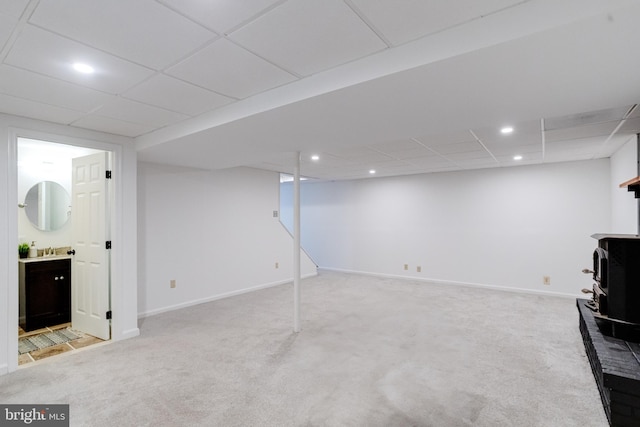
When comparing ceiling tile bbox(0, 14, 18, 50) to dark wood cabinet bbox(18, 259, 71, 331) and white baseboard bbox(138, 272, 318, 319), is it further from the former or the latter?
white baseboard bbox(138, 272, 318, 319)

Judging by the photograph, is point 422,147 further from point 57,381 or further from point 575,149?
point 57,381

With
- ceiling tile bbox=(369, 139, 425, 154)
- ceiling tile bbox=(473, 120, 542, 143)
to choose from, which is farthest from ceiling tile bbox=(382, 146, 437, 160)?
ceiling tile bbox=(473, 120, 542, 143)

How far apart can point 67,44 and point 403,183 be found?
6.08m

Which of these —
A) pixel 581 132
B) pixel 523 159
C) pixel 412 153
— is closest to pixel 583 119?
pixel 581 132

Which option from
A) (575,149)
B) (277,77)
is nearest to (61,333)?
(277,77)

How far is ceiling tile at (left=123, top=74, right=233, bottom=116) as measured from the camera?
7.26 feet

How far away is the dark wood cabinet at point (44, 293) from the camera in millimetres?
3818

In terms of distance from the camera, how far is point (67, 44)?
172cm

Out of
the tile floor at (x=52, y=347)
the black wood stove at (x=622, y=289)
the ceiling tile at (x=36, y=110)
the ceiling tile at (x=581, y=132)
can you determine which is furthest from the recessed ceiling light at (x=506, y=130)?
the tile floor at (x=52, y=347)

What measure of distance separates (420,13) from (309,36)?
542mm

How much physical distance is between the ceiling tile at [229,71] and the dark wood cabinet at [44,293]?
11.2ft

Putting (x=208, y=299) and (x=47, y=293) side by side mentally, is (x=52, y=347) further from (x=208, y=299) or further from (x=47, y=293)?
(x=208, y=299)

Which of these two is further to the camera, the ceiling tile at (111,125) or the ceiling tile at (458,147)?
the ceiling tile at (458,147)

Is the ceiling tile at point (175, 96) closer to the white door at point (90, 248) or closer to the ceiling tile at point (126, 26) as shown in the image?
the ceiling tile at point (126, 26)
